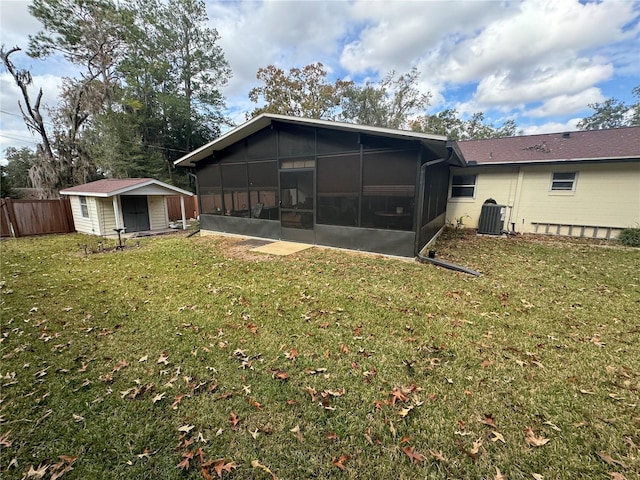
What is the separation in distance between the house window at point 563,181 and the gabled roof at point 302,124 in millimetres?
5602

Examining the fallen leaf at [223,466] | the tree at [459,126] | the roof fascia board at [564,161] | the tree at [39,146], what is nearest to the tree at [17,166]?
the tree at [39,146]

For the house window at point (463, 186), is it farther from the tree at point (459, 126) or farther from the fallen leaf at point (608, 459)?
the tree at point (459, 126)

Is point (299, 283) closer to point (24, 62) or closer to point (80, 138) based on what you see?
point (80, 138)

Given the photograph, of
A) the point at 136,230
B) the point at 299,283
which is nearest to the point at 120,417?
the point at 299,283

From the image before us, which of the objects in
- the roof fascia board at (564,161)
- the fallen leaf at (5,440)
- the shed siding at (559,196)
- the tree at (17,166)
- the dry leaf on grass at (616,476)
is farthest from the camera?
the tree at (17,166)

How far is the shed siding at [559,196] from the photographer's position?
8.73m

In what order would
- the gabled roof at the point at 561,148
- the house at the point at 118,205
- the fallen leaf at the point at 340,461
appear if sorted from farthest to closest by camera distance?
the house at the point at 118,205
the gabled roof at the point at 561,148
the fallen leaf at the point at 340,461

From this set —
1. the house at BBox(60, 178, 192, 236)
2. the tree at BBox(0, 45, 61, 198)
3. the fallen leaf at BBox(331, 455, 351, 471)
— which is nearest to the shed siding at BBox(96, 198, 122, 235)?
the house at BBox(60, 178, 192, 236)

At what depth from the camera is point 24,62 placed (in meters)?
15.4

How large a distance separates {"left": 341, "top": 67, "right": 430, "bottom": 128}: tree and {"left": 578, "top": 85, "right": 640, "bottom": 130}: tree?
22.3 metres

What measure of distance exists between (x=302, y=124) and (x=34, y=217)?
39.7 ft

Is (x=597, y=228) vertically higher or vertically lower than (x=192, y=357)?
higher

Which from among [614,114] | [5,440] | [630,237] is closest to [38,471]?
[5,440]

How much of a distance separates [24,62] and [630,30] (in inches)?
1090
